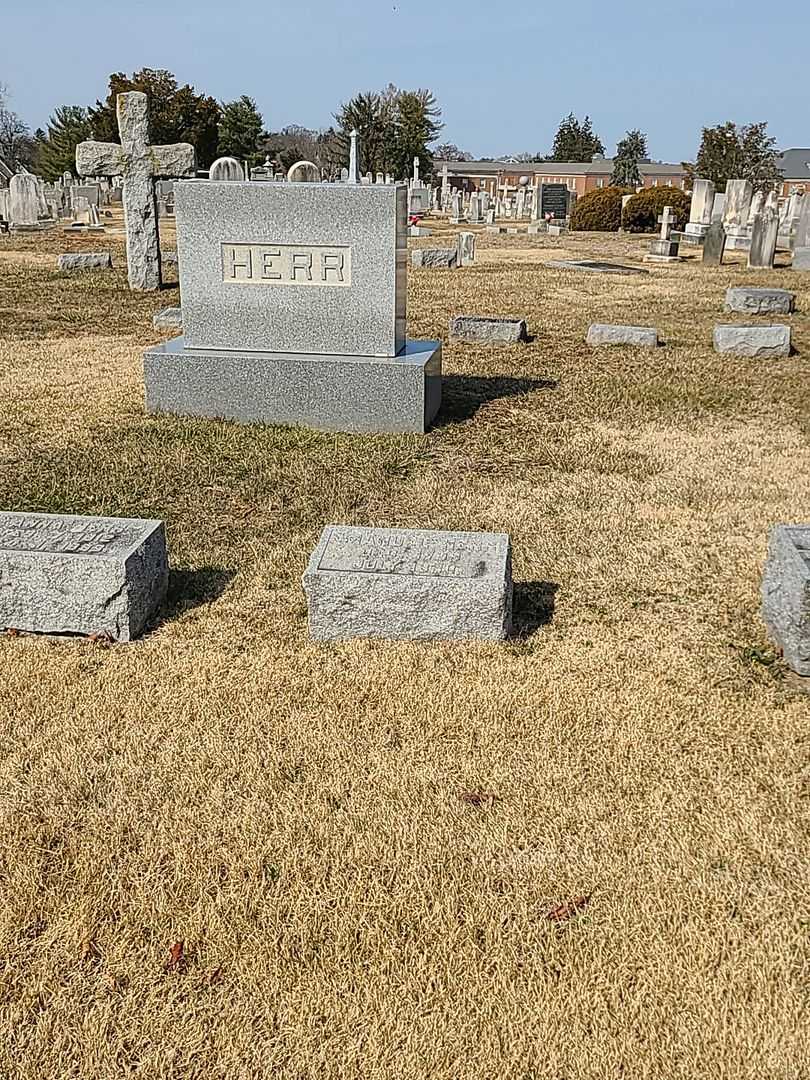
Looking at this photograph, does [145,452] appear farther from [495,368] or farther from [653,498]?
[495,368]

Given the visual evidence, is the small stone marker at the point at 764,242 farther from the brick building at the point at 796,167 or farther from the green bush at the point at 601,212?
the brick building at the point at 796,167

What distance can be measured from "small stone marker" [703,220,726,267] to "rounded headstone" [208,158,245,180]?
11534 millimetres

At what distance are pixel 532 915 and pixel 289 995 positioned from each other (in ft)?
2.08

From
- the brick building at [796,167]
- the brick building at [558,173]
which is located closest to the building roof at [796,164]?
the brick building at [796,167]

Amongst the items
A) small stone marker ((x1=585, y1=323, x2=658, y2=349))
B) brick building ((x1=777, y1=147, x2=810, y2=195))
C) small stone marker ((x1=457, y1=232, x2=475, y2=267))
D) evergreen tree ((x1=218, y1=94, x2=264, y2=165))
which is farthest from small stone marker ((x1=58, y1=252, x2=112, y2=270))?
brick building ((x1=777, y1=147, x2=810, y2=195))

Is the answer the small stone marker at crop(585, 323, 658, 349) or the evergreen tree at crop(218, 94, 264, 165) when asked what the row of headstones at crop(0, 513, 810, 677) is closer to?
the small stone marker at crop(585, 323, 658, 349)

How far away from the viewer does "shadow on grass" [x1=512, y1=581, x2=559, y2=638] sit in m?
3.86

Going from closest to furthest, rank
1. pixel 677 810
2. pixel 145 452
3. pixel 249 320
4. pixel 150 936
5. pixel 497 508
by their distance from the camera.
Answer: pixel 150 936, pixel 677 810, pixel 497 508, pixel 145 452, pixel 249 320

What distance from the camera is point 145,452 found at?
238 inches

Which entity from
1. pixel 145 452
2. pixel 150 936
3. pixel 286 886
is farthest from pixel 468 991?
pixel 145 452

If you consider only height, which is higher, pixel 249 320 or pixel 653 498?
pixel 249 320

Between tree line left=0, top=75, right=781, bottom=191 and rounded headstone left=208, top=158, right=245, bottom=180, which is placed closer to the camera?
rounded headstone left=208, top=158, right=245, bottom=180

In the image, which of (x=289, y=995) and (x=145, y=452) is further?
(x=145, y=452)

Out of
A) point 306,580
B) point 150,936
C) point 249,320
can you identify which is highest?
point 249,320
